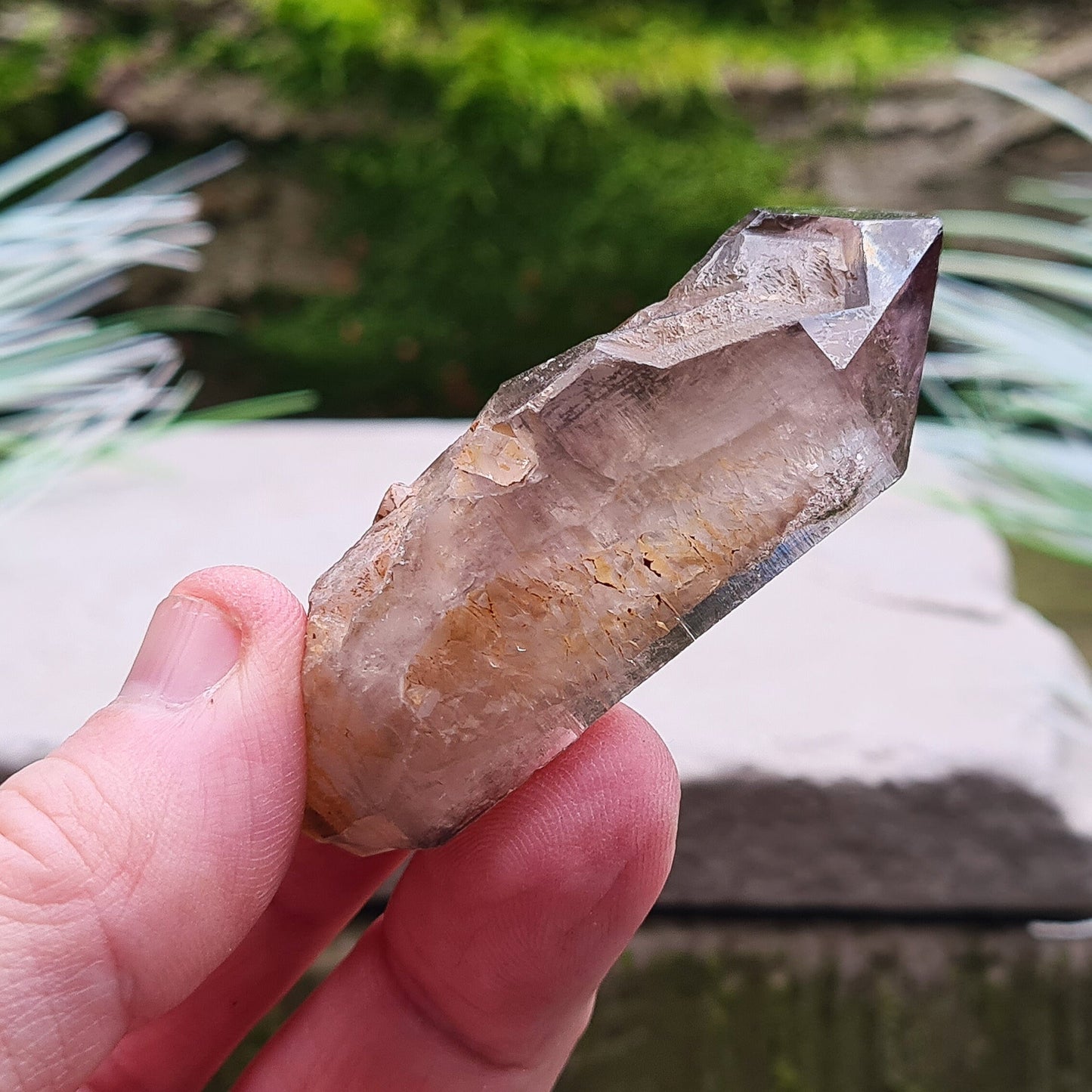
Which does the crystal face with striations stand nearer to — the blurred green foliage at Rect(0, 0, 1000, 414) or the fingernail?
the fingernail

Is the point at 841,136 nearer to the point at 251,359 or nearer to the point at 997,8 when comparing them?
the point at 997,8

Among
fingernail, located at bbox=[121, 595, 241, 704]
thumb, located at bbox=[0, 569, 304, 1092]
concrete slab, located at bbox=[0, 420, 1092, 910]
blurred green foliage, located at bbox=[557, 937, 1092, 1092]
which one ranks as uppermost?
fingernail, located at bbox=[121, 595, 241, 704]

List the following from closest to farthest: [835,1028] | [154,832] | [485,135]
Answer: [154,832] → [835,1028] → [485,135]

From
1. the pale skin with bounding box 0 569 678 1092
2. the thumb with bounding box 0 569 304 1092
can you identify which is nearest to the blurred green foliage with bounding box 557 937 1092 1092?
the pale skin with bounding box 0 569 678 1092

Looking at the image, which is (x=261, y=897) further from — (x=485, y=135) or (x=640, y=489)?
(x=485, y=135)

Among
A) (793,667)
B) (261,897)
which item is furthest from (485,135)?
(261,897)

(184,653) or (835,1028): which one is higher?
(184,653)
